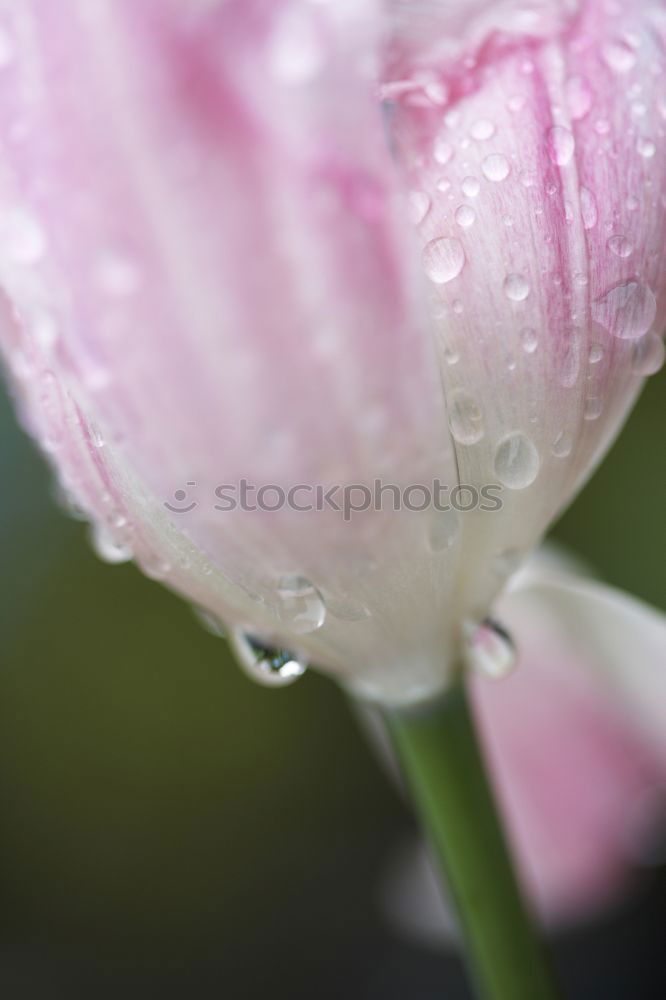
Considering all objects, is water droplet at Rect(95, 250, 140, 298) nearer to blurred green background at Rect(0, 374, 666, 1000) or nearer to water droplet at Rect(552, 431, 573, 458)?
water droplet at Rect(552, 431, 573, 458)

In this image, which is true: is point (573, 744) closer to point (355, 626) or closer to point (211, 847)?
point (355, 626)

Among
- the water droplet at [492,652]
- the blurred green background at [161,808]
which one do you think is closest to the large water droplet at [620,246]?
the water droplet at [492,652]

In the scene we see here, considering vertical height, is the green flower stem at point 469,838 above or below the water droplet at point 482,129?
below

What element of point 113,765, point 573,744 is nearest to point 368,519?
point 573,744

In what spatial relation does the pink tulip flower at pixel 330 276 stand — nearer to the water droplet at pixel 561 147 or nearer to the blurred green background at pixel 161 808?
the water droplet at pixel 561 147

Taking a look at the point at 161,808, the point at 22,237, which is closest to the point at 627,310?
the point at 22,237

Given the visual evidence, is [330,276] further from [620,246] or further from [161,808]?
[161,808]

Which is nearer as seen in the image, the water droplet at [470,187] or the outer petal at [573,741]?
the water droplet at [470,187]

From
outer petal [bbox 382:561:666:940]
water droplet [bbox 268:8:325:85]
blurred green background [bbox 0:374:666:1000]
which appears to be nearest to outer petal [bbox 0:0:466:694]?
water droplet [bbox 268:8:325:85]
